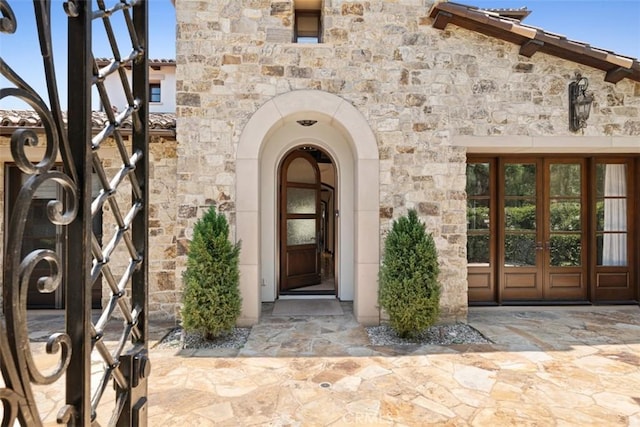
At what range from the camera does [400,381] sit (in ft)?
11.9

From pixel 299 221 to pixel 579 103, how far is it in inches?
200

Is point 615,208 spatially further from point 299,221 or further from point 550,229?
point 299,221

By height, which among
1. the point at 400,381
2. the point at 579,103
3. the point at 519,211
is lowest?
the point at 400,381

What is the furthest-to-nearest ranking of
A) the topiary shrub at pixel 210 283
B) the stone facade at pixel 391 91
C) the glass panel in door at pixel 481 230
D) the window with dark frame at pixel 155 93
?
1. the window with dark frame at pixel 155 93
2. the glass panel in door at pixel 481 230
3. the stone facade at pixel 391 91
4. the topiary shrub at pixel 210 283

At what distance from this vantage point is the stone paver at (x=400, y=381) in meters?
3.04

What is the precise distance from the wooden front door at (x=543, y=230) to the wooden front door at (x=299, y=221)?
11.6ft

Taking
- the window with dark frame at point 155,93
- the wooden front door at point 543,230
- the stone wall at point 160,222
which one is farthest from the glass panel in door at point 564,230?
the window with dark frame at point 155,93

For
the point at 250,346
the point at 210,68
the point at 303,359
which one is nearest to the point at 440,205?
the point at 303,359

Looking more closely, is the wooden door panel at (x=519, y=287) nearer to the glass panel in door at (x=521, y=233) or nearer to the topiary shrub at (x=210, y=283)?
the glass panel in door at (x=521, y=233)

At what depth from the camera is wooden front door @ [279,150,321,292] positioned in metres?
6.76

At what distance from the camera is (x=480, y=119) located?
5.35 metres

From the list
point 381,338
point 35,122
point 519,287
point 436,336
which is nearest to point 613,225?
point 519,287

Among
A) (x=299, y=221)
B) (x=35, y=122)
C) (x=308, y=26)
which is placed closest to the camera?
(x=35, y=122)

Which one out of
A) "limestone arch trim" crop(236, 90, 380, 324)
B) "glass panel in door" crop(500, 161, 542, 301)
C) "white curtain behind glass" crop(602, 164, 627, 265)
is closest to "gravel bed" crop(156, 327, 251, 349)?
"limestone arch trim" crop(236, 90, 380, 324)
